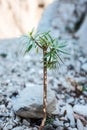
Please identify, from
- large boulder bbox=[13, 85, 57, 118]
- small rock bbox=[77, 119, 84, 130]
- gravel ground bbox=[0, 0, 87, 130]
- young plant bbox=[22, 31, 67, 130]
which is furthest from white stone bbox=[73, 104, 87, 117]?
young plant bbox=[22, 31, 67, 130]

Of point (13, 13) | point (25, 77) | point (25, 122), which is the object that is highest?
point (13, 13)

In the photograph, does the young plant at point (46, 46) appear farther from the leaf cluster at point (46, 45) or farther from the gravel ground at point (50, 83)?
the gravel ground at point (50, 83)

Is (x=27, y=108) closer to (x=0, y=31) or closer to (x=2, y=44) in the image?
(x=2, y=44)

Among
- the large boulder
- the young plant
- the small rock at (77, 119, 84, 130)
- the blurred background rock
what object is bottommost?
the small rock at (77, 119, 84, 130)

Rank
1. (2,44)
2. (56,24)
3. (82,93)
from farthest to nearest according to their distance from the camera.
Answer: (56,24) < (2,44) < (82,93)

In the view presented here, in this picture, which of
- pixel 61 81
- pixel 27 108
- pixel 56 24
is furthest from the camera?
pixel 56 24

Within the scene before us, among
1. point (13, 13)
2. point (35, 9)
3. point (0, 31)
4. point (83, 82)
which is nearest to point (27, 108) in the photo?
point (83, 82)

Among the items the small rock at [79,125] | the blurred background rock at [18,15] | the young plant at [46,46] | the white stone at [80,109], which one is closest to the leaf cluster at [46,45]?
the young plant at [46,46]

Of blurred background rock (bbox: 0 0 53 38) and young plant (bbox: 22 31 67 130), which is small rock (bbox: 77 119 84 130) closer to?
young plant (bbox: 22 31 67 130)
